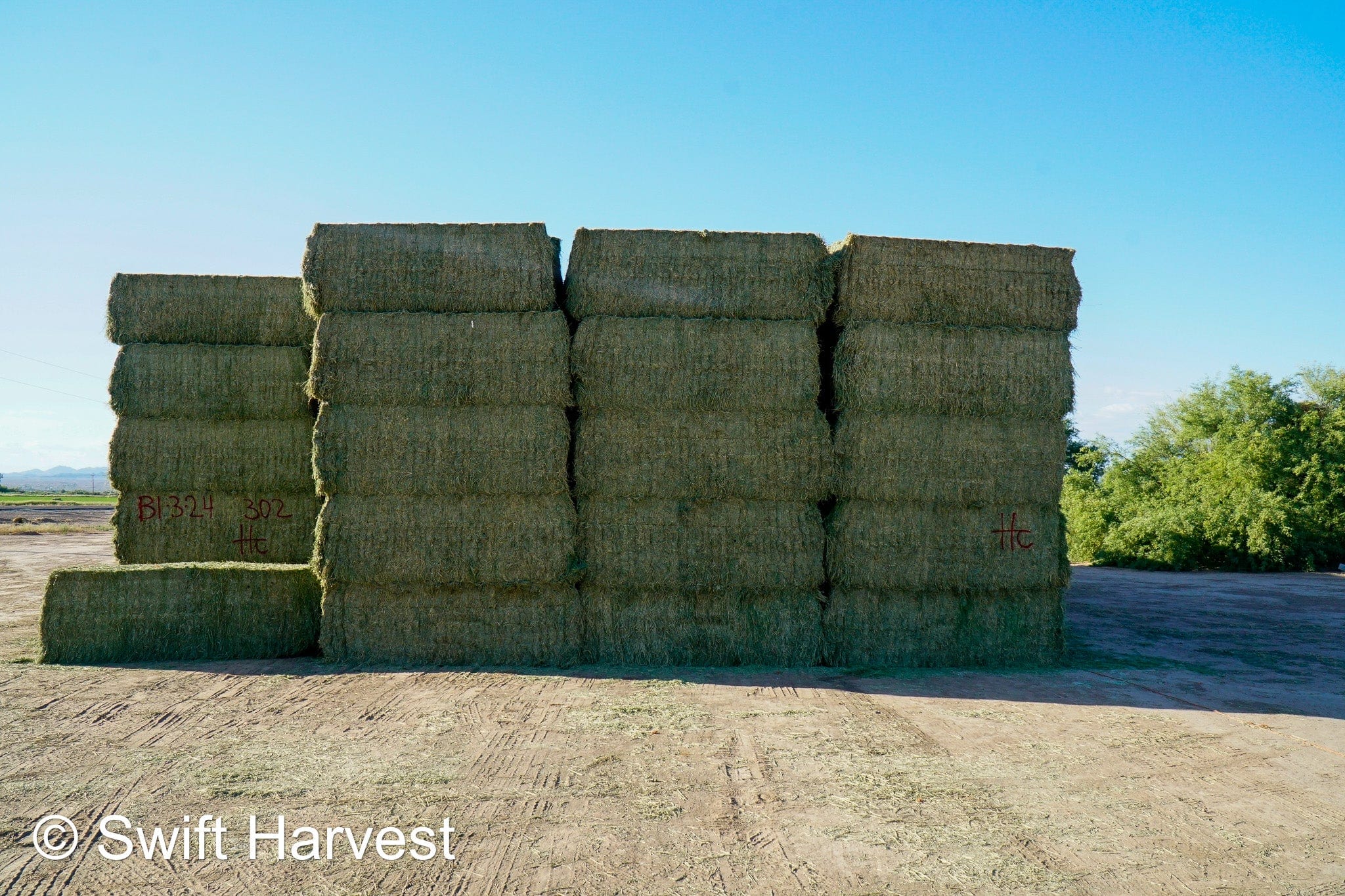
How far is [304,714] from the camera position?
233 inches

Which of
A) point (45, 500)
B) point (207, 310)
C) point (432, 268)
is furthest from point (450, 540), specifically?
point (45, 500)

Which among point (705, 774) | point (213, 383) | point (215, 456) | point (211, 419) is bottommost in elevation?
point (705, 774)

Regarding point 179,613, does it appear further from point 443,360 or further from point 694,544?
point 694,544

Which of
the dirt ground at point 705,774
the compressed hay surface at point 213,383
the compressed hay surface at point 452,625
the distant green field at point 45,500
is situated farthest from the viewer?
the distant green field at point 45,500

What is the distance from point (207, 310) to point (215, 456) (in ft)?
4.83

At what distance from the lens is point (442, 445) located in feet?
24.9

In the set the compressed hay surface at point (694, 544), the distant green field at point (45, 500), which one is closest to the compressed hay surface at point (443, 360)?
the compressed hay surface at point (694, 544)

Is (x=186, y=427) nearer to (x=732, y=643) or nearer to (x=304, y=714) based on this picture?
(x=304, y=714)

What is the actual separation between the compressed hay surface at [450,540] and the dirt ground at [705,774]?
0.85 meters

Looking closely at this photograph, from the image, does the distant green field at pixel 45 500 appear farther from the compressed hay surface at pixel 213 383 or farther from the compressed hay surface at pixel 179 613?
the compressed hay surface at pixel 179 613

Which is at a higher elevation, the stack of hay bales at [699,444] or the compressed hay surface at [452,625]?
the stack of hay bales at [699,444]

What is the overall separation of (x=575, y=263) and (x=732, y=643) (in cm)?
361

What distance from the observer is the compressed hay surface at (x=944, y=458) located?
25.2 feet

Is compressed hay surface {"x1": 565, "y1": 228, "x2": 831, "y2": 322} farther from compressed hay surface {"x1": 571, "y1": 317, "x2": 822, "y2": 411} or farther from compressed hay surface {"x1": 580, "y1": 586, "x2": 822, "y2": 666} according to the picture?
compressed hay surface {"x1": 580, "y1": 586, "x2": 822, "y2": 666}
